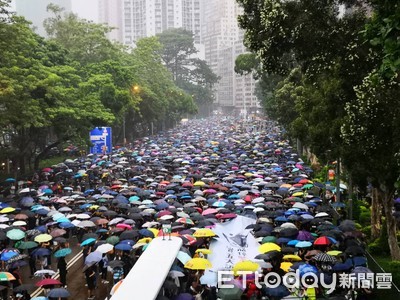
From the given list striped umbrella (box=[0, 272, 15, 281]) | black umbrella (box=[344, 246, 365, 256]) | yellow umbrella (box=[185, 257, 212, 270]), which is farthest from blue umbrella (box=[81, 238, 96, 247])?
black umbrella (box=[344, 246, 365, 256])

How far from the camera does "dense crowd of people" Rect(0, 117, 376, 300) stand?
41.3ft

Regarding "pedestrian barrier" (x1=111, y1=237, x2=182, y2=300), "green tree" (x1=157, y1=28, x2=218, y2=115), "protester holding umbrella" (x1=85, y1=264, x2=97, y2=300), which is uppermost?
"green tree" (x1=157, y1=28, x2=218, y2=115)

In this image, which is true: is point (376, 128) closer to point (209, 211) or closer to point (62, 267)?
point (209, 211)

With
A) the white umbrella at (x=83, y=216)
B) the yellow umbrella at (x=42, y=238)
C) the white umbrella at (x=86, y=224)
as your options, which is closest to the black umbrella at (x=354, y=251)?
the white umbrella at (x=86, y=224)

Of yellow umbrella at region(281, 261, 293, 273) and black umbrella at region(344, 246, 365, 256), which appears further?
black umbrella at region(344, 246, 365, 256)

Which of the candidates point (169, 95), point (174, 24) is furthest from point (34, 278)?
point (174, 24)

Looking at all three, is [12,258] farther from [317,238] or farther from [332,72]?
[332,72]

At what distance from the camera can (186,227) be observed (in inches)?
721

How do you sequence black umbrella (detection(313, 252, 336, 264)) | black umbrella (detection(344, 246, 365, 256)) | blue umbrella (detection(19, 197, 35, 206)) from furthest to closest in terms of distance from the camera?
blue umbrella (detection(19, 197, 35, 206)), black umbrella (detection(344, 246, 365, 256)), black umbrella (detection(313, 252, 336, 264))

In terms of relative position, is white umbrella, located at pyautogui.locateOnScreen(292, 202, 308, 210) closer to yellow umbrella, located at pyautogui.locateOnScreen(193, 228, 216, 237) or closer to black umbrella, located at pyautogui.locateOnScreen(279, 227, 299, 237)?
black umbrella, located at pyautogui.locateOnScreen(279, 227, 299, 237)

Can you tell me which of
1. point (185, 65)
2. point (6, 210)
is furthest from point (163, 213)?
point (185, 65)

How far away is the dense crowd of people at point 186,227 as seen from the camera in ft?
41.3

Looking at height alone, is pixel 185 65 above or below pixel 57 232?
above

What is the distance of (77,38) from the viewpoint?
2084 inches
